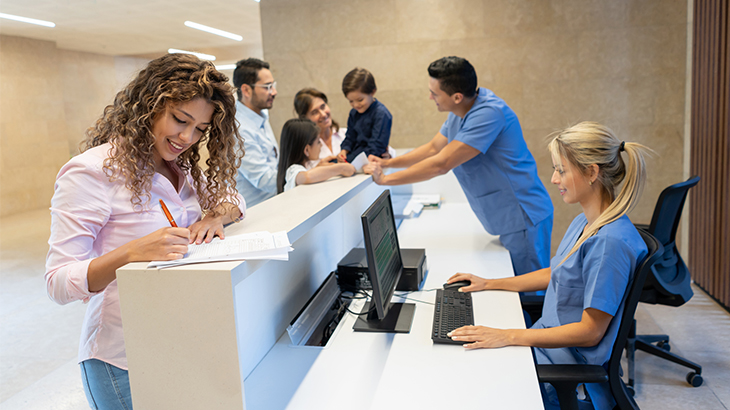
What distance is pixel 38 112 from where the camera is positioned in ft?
8.16

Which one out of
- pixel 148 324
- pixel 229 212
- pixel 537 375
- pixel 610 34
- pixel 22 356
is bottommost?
pixel 22 356

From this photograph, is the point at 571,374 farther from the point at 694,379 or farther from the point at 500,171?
the point at 694,379

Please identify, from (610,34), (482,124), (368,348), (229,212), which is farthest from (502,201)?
Answer: (610,34)

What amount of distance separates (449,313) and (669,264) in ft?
4.61

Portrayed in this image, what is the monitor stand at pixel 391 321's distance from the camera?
151 centimetres

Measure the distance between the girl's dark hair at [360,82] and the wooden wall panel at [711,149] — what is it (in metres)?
2.36

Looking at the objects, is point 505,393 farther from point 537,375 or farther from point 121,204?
point 121,204

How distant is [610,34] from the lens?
4027 millimetres

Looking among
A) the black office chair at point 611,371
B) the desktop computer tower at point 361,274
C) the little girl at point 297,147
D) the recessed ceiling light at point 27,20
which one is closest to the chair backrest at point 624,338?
the black office chair at point 611,371

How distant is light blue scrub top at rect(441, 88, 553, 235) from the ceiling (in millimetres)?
1681

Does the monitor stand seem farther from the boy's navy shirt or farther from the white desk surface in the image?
the boy's navy shirt

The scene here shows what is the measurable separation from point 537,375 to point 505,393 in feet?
0.58

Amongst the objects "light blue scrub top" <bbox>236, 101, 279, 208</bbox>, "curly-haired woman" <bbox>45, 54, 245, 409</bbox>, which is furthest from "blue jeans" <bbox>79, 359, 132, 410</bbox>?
"light blue scrub top" <bbox>236, 101, 279, 208</bbox>

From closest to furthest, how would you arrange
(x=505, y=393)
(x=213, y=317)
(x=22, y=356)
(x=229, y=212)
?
(x=213, y=317), (x=505, y=393), (x=229, y=212), (x=22, y=356)
